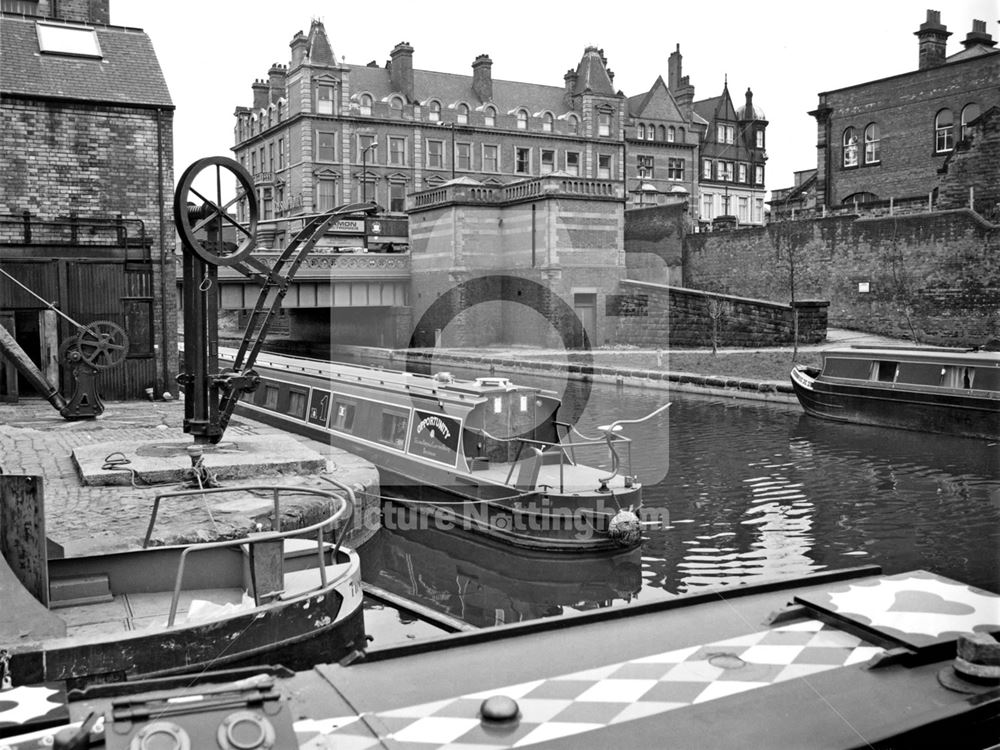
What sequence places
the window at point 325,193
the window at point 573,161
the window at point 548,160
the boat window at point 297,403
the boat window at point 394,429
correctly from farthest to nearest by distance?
1. the window at point 573,161
2. the window at point 548,160
3. the window at point 325,193
4. the boat window at point 297,403
5. the boat window at point 394,429

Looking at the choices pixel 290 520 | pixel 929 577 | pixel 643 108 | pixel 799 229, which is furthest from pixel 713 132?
pixel 929 577

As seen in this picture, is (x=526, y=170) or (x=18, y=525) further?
(x=526, y=170)

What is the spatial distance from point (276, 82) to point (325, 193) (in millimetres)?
8201

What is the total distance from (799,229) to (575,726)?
111 feet

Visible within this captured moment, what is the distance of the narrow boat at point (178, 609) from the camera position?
514 cm

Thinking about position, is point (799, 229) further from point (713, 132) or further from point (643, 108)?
point (713, 132)

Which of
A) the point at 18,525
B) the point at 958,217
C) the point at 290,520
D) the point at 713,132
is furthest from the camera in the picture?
the point at 713,132

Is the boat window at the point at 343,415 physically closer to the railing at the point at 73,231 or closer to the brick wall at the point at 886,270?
the railing at the point at 73,231

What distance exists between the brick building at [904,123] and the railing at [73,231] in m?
26.3

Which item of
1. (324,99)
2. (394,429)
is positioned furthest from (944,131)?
(394,429)

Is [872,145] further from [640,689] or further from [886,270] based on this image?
[640,689]

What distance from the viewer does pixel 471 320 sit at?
3803 centimetres

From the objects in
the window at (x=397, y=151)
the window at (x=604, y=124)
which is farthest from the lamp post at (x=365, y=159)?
the window at (x=604, y=124)

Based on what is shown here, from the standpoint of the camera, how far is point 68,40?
18.5 m
